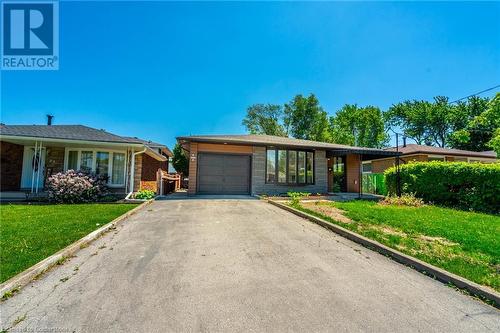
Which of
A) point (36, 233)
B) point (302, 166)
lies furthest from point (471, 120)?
point (36, 233)

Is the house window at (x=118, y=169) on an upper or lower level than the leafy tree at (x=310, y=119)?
lower

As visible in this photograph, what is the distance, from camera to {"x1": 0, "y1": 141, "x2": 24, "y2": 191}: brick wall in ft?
37.4

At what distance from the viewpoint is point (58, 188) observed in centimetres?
984

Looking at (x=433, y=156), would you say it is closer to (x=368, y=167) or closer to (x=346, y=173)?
(x=368, y=167)

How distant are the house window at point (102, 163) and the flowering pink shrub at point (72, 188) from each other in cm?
157

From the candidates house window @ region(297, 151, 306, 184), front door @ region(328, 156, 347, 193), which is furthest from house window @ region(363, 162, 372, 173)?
house window @ region(297, 151, 306, 184)

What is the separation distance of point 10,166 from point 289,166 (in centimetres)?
1442

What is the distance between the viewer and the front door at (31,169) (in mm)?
11906

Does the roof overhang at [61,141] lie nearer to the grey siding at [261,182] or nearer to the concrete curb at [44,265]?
the grey siding at [261,182]

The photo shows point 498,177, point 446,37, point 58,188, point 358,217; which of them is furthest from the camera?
point 446,37

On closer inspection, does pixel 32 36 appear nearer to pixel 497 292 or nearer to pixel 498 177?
pixel 497 292

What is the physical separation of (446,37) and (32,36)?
17938 mm

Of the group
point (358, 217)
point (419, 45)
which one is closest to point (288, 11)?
point (419, 45)

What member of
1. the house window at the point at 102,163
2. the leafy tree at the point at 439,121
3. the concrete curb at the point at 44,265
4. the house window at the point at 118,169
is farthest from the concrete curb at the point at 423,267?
the leafy tree at the point at 439,121
